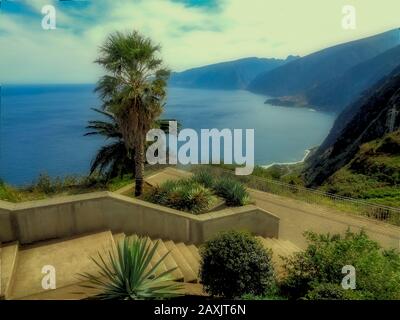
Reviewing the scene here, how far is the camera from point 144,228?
8.84m

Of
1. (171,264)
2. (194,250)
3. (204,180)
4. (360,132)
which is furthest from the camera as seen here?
(360,132)

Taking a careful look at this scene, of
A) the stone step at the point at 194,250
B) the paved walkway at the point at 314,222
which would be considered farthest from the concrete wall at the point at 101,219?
the paved walkway at the point at 314,222

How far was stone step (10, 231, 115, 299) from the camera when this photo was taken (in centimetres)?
620

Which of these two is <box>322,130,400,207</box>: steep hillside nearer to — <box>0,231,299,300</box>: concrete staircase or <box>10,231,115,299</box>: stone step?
<box>0,231,299,300</box>: concrete staircase

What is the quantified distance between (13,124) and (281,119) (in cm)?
10292

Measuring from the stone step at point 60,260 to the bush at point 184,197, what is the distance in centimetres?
274

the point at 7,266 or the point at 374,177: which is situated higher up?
the point at 7,266

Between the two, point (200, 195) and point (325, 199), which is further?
point (325, 199)

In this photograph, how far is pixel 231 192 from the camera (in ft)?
38.9

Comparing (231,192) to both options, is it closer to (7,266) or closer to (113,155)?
(7,266)

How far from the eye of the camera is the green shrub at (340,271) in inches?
238

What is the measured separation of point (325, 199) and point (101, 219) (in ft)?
30.5

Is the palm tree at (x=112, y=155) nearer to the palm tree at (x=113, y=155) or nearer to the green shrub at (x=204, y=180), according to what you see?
the palm tree at (x=113, y=155)

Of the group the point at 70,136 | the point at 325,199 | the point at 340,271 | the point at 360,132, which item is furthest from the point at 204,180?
the point at 70,136
